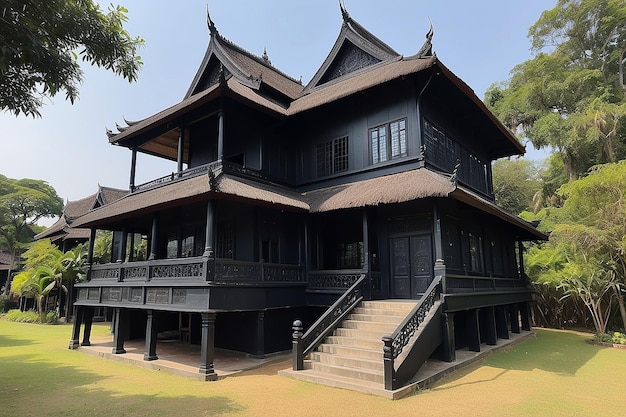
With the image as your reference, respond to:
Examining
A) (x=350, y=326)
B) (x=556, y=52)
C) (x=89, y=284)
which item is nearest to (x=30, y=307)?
(x=89, y=284)

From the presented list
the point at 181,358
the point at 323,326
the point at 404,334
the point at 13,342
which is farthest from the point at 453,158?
the point at 13,342

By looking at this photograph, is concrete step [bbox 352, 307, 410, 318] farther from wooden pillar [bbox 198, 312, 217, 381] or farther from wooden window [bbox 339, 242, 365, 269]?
wooden pillar [bbox 198, 312, 217, 381]

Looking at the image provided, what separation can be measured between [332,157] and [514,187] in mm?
31109

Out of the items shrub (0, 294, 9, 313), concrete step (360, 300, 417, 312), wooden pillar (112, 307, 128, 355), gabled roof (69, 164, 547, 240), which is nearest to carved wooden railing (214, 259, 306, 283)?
gabled roof (69, 164, 547, 240)

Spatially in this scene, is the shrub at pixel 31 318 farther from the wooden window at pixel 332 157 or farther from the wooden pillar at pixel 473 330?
the wooden pillar at pixel 473 330

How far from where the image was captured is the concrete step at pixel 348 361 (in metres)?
8.49

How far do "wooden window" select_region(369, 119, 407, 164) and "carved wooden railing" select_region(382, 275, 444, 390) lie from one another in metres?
4.56

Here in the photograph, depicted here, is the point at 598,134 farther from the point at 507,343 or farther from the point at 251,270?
the point at 251,270

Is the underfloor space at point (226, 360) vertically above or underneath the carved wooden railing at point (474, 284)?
underneath

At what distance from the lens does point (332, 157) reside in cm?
1449

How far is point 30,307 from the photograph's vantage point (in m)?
31.6

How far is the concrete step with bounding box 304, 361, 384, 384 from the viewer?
8.07m

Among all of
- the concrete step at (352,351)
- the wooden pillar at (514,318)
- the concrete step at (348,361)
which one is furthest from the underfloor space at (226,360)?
the wooden pillar at (514,318)

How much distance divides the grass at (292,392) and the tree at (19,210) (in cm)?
3743
